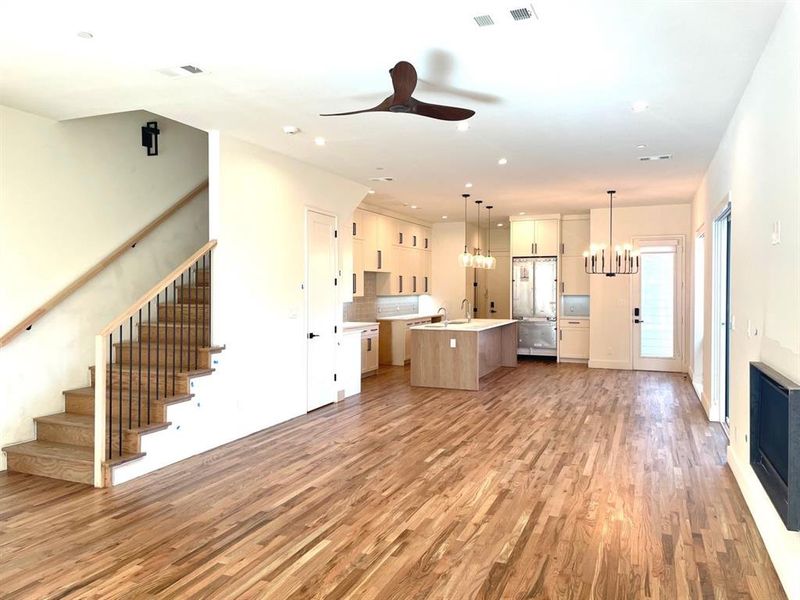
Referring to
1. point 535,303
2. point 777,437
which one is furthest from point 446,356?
point 777,437

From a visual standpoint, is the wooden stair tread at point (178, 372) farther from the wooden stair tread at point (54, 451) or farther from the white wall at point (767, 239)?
the white wall at point (767, 239)

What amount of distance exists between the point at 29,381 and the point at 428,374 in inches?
195

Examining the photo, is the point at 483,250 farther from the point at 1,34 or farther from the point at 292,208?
the point at 1,34

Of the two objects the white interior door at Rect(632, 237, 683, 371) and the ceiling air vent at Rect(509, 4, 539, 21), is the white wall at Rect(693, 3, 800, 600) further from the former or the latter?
the white interior door at Rect(632, 237, 683, 371)

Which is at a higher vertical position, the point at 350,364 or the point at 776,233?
the point at 776,233

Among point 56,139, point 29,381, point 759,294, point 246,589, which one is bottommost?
point 246,589

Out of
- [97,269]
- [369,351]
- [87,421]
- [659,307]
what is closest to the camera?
[87,421]

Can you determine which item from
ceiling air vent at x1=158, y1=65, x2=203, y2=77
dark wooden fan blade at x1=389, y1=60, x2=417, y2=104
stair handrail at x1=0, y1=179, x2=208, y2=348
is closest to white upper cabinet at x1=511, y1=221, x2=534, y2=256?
stair handrail at x1=0, y1=179, x2=208, y2=348

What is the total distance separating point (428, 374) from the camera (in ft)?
26.8

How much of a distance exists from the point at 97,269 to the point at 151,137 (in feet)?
5.39

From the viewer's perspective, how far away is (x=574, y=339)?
10812mm

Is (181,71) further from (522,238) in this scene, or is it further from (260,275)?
(522,238)

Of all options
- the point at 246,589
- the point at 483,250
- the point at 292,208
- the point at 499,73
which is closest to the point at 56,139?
the point at 292,208

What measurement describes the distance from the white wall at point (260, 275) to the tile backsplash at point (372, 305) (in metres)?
3.23
